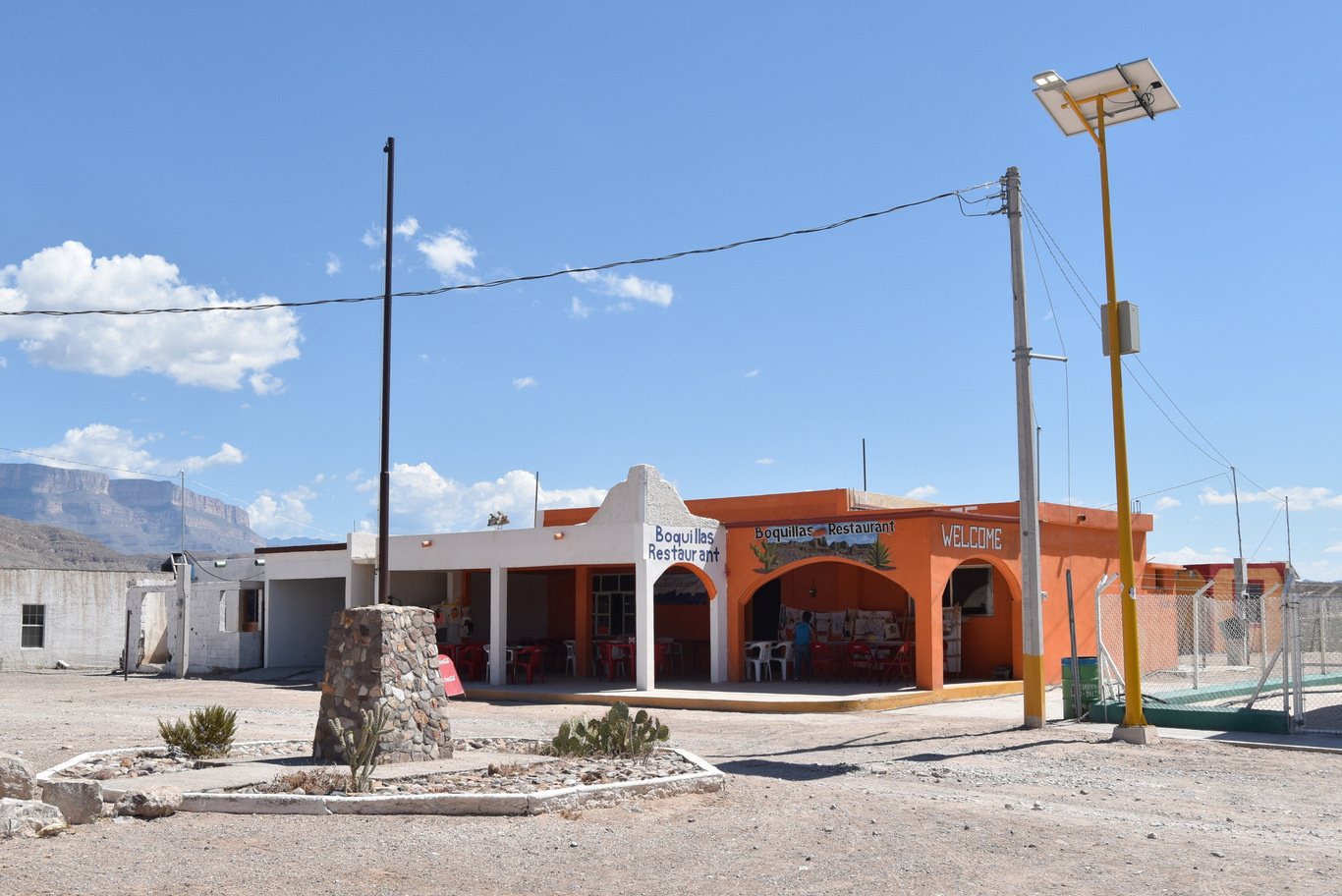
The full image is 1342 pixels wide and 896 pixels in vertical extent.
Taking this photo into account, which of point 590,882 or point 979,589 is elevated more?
point 979,589

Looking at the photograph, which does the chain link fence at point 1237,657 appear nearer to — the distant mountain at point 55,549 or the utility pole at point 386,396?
the utility pole at point 386,396

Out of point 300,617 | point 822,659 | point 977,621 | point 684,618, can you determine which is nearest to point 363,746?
point 822,659

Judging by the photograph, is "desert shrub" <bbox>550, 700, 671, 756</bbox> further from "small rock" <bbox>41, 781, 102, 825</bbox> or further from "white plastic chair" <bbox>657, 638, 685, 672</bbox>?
"white plastic chair" <bbox>657, 638, 685, 672</bbox>

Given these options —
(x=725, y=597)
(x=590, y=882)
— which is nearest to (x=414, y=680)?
(x=590, y=882)

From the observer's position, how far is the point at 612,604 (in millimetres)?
26500

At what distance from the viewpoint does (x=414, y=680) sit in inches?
442

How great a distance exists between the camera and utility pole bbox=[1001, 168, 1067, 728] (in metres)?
14.2

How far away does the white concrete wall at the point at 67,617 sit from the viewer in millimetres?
32875

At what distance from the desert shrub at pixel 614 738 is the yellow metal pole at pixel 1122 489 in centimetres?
564

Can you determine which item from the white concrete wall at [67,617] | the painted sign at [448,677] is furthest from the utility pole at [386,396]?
the white concrete wall at [67,617]

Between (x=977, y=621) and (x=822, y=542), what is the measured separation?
447 cm

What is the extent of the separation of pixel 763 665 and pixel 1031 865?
15.6 m

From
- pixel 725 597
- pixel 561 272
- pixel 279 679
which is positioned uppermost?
pixel 561 272

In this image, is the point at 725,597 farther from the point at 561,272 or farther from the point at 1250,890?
the point at 1250,890
